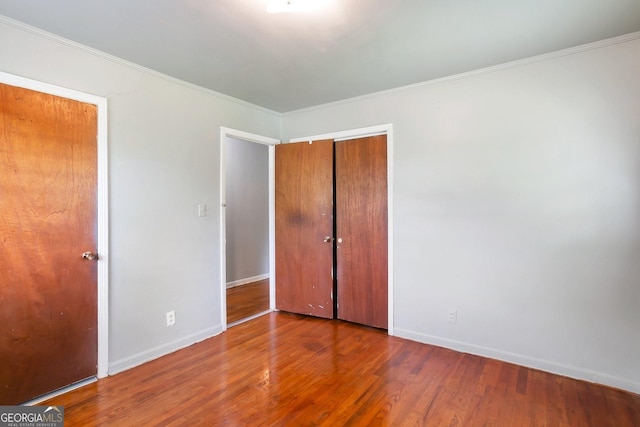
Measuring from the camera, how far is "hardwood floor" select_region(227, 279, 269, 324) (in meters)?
3.86

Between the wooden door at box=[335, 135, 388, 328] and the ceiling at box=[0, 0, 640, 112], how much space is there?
2.75ft

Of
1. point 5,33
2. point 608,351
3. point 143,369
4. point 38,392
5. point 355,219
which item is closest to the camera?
point 5,33

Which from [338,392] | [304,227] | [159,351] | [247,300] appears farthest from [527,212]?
[247,300]

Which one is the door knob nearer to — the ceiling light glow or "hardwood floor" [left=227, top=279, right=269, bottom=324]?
"hardwood floor" [left=227, top=279, right=269, bottom=324]

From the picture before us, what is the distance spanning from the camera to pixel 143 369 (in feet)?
8.46

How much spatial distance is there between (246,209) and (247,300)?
165 centimetres

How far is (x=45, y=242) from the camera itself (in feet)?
7.06

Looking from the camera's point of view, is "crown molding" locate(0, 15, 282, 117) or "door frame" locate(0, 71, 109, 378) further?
"door frame" locate(0, 71, 109, 378)

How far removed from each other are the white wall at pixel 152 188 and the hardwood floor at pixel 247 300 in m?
0.55

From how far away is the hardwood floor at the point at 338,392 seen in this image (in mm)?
1973

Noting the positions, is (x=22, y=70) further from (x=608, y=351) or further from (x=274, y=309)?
(x=608, y=351)

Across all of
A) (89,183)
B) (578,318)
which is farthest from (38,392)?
(578,318)

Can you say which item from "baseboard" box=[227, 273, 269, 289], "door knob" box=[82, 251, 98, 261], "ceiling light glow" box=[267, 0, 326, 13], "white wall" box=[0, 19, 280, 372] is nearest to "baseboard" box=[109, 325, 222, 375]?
"white wall" box=[0, 19, 280, 372]

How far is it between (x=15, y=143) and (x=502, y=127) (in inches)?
139
